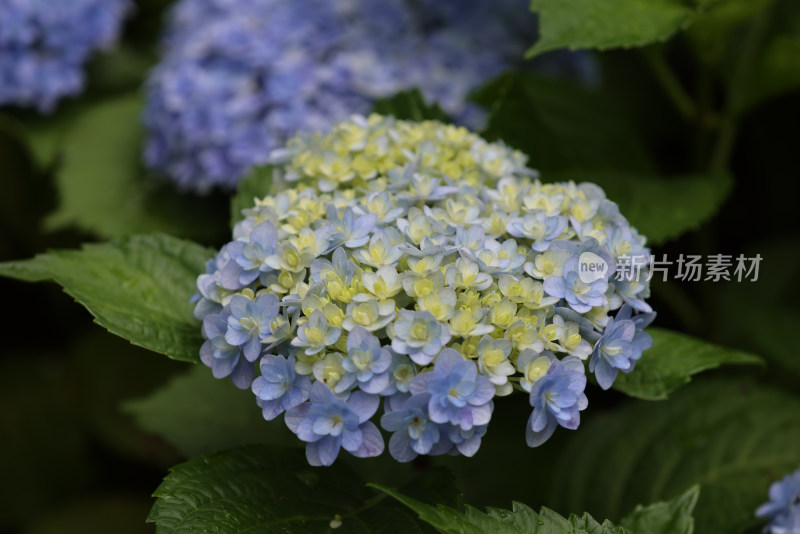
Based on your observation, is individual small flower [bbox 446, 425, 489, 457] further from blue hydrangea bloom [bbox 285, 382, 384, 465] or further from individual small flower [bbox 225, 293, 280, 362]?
individual small flower [bbox 225, 293, 280, 362]

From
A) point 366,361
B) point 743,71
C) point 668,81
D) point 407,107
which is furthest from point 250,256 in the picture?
point 743,71

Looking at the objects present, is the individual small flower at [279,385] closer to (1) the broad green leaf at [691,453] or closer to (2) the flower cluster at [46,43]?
(1) the broad green leaf at [691,453]

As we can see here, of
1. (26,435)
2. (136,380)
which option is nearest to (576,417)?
(136,380)

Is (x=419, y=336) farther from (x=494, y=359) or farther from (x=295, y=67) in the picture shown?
(x=295, y=67)

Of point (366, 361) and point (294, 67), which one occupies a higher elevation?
point (294, 67)

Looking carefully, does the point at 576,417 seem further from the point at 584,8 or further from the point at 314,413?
the point at 584,8

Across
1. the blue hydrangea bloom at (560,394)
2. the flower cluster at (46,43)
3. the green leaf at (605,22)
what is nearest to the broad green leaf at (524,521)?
the blue hydrangea bloom at (560,394)
